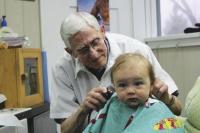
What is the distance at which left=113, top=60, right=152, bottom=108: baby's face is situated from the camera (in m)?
1.18

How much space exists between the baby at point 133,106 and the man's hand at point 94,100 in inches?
0.9

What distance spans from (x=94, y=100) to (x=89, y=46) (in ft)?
0.78

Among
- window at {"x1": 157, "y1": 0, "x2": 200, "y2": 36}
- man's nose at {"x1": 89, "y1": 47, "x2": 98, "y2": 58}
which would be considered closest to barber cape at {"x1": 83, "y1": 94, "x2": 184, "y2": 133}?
man's nose at {"x1": 89, "y1": 47, "x2": 98, "y2": 58}

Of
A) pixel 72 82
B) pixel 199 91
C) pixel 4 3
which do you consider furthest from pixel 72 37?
pixel 4 3

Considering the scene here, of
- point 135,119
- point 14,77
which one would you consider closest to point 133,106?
point 135,119

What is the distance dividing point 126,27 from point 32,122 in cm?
144

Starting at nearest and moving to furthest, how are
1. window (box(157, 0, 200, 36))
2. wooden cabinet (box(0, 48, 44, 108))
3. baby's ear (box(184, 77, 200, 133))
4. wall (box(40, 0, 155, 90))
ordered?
baby's ear (box(184, 77, 200, 133)), wooden cabinet (box(0, 48, 44, 108)), wall (box(40, 0, 155, 90)), window (box(157, 0, 200, 36))

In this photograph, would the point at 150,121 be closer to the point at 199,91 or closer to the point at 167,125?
the point at 167,125

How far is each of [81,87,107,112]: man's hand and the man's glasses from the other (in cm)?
19

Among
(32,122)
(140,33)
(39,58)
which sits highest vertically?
(140,33)

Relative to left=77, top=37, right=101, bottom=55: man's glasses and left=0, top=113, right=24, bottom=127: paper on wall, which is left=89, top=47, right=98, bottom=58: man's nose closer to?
left=77, top=37, right=101, bottom=55: man's glasses

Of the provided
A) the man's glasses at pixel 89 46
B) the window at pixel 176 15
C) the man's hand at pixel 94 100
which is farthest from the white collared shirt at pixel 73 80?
the window at pixel 176 15

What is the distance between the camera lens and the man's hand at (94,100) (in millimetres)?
1267

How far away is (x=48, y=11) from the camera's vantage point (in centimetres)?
252
